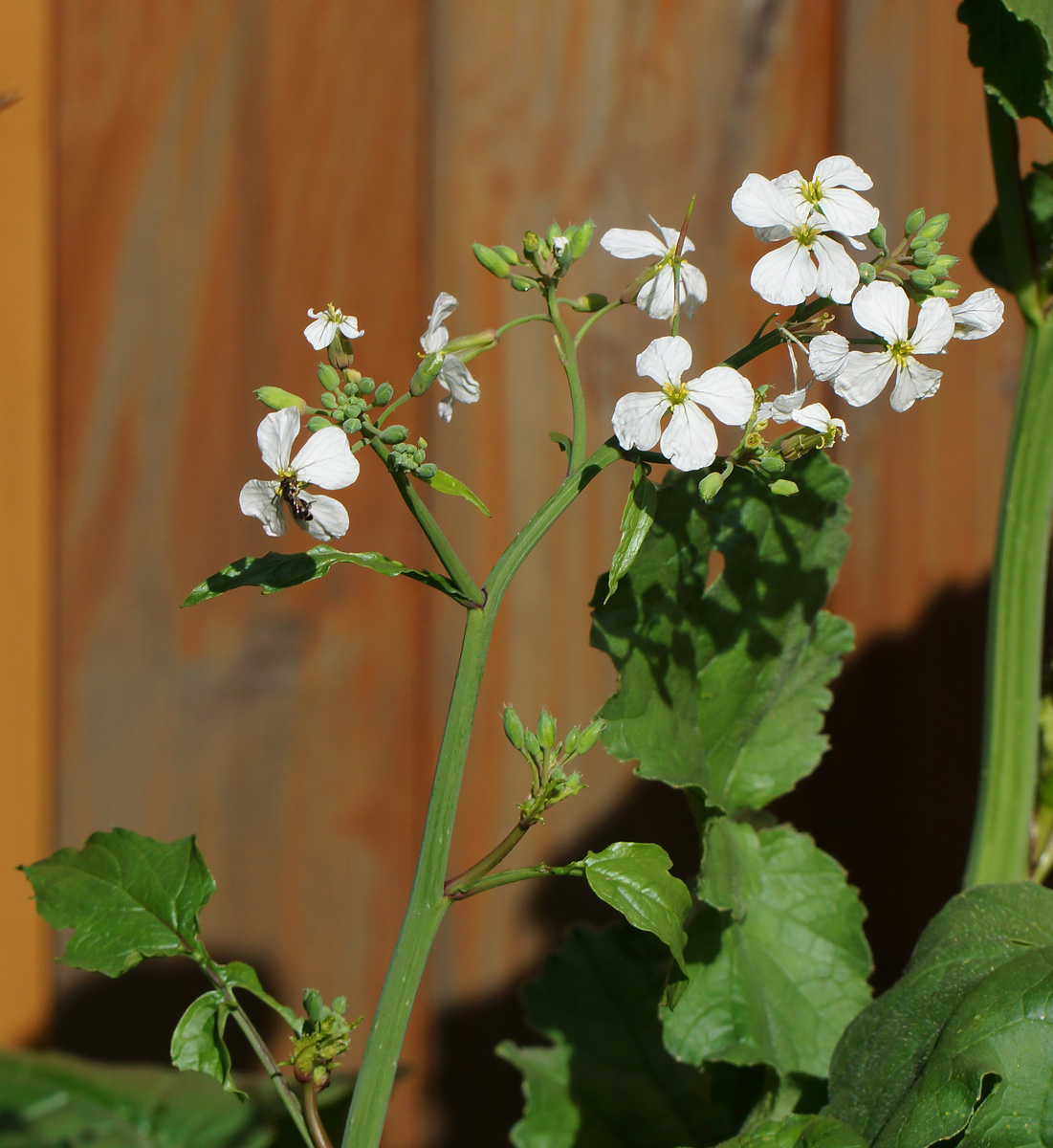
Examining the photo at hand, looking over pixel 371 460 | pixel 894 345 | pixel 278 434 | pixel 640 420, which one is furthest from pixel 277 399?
pixel 371 460

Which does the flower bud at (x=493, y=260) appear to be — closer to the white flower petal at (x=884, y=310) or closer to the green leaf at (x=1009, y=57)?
the white flower petal at (x=884, y=310)

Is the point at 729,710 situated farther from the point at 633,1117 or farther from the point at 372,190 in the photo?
the point at 372,190

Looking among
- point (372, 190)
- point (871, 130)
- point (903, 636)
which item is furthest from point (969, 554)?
point (372, 190)

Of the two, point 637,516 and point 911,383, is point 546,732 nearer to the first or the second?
point 637,516

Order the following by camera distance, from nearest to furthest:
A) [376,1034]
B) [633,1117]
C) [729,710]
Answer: [376,1034]
[729,710]
[633,1117]

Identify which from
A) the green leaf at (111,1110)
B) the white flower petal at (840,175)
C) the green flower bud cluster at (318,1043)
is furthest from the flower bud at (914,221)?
the green leaf at (111,1110)

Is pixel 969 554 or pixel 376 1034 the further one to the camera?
pixel 969 554

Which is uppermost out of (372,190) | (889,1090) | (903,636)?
(372,190)
